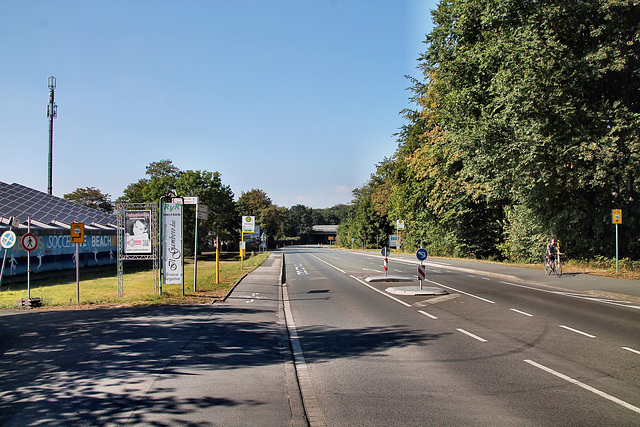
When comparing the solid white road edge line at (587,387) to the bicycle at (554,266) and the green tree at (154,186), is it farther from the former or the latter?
the green tree at (154,186)

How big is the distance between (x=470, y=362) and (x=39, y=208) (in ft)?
113

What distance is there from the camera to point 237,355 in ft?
24.1

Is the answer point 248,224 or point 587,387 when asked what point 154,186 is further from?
point 587,387

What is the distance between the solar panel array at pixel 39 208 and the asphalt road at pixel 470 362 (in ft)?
83.6

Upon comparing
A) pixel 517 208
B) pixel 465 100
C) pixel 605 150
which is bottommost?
pixel 517 208

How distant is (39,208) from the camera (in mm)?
32562

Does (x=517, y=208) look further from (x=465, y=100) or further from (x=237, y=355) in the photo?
(x=237, y=355)

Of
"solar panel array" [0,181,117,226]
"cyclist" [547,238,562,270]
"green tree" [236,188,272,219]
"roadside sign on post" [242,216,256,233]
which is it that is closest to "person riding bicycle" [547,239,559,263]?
"cyclist" [547,238,562,270]

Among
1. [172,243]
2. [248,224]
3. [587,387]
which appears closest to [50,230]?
[248,224]

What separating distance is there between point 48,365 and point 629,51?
22.7m

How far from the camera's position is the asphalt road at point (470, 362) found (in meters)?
4.90

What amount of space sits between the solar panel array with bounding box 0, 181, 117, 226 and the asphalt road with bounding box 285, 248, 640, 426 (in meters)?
25.5

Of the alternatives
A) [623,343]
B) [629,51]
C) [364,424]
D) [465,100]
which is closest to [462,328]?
[623,343]

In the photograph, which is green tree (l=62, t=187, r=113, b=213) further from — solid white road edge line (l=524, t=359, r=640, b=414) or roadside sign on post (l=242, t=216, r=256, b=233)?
solid white road edge line (l=524, t=359, r=640, b=414)
